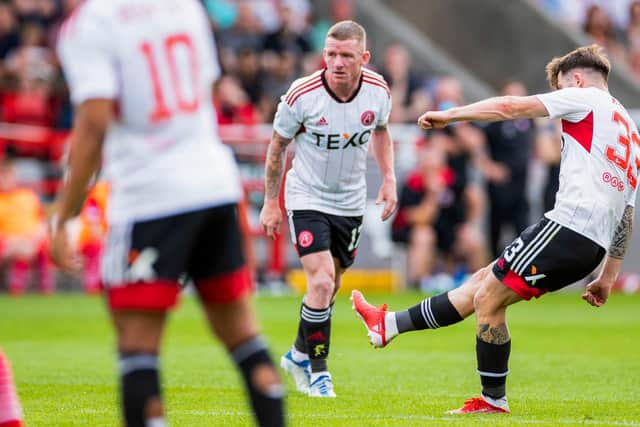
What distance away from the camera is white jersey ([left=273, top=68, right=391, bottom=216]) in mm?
8859

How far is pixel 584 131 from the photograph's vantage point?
7336 mm

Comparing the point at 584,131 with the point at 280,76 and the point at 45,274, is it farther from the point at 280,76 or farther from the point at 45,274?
the point at 280,76

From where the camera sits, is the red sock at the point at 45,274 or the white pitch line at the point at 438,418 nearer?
the white pitch line at the point at 438,418

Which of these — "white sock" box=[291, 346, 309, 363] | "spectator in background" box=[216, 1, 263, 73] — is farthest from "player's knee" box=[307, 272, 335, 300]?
"spectator in background" box=[216, 1, 263, 73]

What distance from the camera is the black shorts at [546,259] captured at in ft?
24.1

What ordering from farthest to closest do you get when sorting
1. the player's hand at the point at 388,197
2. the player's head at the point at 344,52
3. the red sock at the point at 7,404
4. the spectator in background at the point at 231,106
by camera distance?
the spectator in background at the point at 231,106 → the player's hand at the point at 388,197 → the player's head at the point at 344,52 → the red sock at the point at 7,404

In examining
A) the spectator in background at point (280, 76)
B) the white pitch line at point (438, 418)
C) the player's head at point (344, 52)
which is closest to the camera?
the white pitch line at point (438, 418)

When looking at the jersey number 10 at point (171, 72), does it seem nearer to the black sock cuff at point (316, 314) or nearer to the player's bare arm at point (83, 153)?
the player's bare arm at point (83, 153)

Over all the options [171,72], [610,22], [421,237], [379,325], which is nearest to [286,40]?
[421,237]

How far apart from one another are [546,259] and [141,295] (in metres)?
3.16

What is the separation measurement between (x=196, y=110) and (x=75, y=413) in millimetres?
3280

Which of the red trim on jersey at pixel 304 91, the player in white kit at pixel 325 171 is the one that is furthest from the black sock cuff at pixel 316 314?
the red trim on jersey at pixel 304 91

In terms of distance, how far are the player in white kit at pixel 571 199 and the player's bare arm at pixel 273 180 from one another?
1.91 metres

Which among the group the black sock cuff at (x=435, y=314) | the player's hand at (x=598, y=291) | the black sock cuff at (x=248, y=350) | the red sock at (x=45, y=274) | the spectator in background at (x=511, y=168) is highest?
the black sock cuff at (x=248, y=350)
